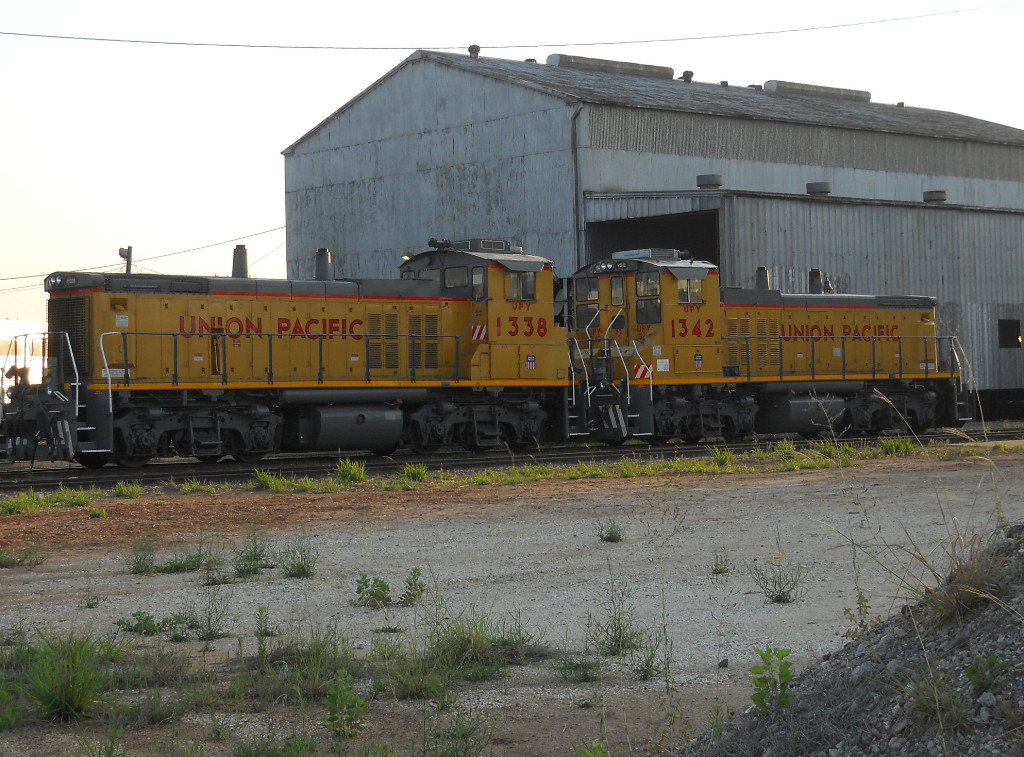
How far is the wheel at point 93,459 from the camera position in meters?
18.2

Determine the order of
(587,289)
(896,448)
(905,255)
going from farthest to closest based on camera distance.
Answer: (905,255) → (587,289) → (896,448)

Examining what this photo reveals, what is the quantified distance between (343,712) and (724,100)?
37893 mm

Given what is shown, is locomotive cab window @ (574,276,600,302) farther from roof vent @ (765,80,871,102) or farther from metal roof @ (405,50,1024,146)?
roof vent @ (765,80,871,102)

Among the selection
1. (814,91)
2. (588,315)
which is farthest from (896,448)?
(814,91)

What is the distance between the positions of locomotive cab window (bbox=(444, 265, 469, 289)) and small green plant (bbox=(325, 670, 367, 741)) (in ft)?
53.4

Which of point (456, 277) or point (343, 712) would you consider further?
point (456, 277)

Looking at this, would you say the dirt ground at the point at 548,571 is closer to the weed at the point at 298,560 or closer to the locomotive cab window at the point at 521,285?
the weed at the point at 298,560

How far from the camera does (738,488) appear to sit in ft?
47.9

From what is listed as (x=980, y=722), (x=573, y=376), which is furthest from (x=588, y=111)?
(x=980, y=722)

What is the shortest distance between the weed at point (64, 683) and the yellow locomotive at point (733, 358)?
54.0 ft

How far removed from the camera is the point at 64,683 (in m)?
5.38

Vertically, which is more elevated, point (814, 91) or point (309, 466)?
point (814, 91)

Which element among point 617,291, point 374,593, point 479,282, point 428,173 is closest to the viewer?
point 374,593

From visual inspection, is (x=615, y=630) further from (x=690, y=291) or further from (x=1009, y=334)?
(x=1009, y=334)
